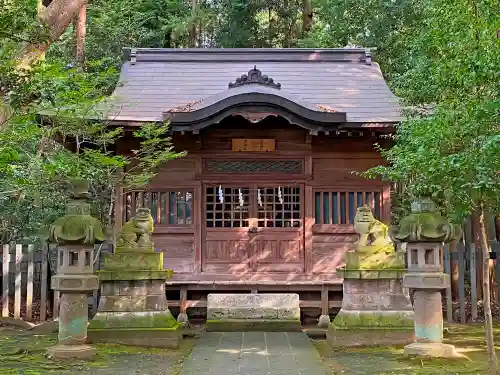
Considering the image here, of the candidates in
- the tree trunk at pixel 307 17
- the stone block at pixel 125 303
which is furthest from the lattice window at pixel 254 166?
the tree trunk at pixel 307 17

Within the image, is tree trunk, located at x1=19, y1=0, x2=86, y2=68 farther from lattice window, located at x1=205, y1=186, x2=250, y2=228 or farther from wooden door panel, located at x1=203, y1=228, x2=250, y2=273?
wooden door panel, located at x1=203, y1=228, x2=250, y2=273

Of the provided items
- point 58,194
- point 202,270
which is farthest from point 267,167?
point 58,194

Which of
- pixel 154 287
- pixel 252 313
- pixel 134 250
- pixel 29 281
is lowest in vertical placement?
pixel 252 313

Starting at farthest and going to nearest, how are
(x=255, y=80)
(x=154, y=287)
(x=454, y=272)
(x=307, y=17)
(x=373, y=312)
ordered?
1. (x=307, y=17)
2. (x=454, y=272)
3. (x=255, y=80)
4. (x=154, y=287)
5. (x=373, y=312)

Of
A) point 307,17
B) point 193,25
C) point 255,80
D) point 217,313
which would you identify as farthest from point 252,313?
point 307,17

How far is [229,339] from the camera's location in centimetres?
853

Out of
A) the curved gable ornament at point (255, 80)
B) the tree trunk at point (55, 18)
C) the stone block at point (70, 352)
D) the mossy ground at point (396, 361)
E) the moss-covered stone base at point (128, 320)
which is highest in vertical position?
the curved gable ornament at point (255, 80)

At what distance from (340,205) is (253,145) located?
224 cm

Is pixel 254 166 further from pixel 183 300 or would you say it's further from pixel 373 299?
Answer: pixel 373 299

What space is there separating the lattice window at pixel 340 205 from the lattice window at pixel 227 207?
4.95 feet

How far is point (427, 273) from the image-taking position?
22.2 feet

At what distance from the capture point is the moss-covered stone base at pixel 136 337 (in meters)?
7.80

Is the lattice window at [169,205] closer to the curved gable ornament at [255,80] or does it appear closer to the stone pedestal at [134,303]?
the curved gable ornament at [255,80]

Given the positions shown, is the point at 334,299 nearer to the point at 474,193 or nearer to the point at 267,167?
the point at 267,167
